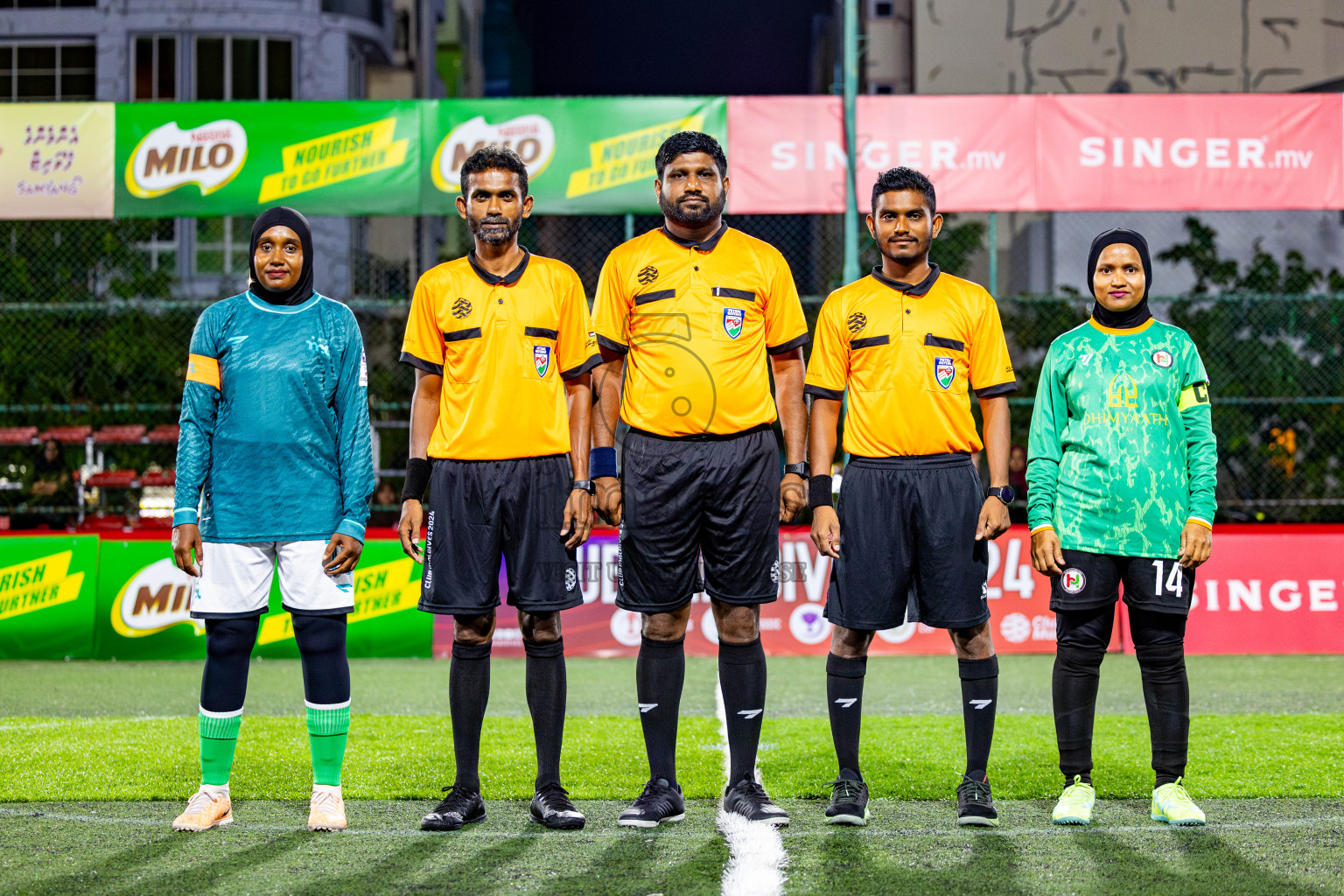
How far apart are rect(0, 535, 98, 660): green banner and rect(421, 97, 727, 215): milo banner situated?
14.1 feet

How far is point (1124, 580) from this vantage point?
14.4 ft

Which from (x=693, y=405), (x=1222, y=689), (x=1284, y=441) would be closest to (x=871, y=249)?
(x=1284, y=441)

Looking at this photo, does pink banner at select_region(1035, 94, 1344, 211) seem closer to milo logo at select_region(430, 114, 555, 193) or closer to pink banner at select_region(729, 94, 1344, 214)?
pink banner at select_region(729, 94, 1344, 214)

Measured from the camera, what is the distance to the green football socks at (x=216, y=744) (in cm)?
427

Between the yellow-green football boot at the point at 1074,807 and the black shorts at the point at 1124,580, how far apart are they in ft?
2.11

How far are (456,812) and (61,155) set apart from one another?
381 inches

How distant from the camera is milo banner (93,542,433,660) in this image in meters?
9.66

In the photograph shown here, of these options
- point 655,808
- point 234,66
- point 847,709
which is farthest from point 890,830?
point 234,66

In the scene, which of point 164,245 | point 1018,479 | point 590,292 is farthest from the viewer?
point 164,245

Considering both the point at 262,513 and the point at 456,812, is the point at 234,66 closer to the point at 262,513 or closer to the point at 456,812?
the point at 262,513

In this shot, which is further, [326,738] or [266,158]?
[266,158]

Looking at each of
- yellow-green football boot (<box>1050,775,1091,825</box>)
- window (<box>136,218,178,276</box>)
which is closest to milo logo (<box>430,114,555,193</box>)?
window (<box>136,218,178,276</box>)

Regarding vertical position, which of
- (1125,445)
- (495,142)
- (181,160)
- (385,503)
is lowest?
(385,503)

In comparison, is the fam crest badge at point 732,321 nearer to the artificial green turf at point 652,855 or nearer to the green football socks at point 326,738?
the artificial green turf at point 652,855
